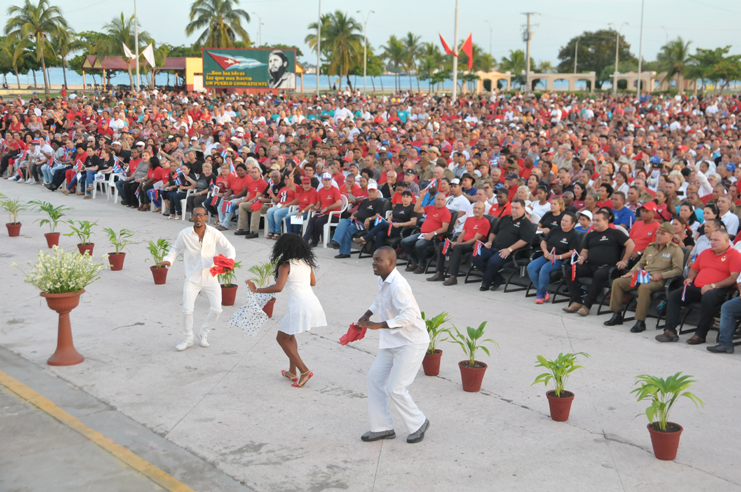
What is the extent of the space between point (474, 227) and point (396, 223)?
67.3 inches

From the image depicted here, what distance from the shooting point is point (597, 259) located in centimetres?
979

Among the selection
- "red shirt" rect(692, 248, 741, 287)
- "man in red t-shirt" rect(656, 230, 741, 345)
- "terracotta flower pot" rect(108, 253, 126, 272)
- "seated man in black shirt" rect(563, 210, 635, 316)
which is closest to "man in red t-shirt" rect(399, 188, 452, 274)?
"seated man in black shirt" rect(563, 210, 635, 316)

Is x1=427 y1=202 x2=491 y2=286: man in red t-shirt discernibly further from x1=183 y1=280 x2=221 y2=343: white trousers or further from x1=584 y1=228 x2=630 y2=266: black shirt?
x1=183 y1=280 x2=221 y2=343: white trousers

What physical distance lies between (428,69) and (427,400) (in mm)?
82200

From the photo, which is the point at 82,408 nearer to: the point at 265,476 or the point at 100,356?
the point at 100,356

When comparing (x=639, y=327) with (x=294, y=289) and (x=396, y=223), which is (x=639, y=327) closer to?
(x=294, y=289)

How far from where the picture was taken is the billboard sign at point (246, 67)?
121 ft

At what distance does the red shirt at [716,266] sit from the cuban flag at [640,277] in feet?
1.93

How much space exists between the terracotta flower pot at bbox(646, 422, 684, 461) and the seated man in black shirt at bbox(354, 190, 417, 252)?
732cm

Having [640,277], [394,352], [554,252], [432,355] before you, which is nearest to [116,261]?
[432,355]

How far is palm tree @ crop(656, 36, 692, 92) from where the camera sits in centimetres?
7228

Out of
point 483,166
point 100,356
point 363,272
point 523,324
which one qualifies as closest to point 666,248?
point 523,324

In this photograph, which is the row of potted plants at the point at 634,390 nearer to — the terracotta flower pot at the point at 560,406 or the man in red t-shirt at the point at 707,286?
the terracotta flower pot at the point at 560,406

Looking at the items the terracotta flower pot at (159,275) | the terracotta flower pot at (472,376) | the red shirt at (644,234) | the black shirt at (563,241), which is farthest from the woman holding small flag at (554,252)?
the terracotta flower pot at (159,275)
